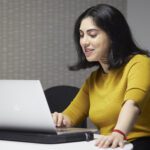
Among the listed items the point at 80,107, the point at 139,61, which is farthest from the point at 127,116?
the point at 80,107

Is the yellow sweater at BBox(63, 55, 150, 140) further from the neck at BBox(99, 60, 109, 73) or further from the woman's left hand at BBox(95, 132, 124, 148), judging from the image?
the woman's left hand at BBox(95, 132, 124, 148)

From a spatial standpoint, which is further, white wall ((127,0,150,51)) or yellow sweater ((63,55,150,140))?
white wall ((127,0,150,51))

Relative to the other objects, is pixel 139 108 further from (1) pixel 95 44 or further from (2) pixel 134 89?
(1) pixel 95 44

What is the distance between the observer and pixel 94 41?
179cm

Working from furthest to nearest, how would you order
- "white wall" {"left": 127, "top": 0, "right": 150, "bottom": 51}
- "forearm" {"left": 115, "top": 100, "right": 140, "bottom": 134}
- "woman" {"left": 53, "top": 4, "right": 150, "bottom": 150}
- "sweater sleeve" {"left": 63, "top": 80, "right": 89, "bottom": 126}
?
"white wall" {"left": 127, "top": 0, "right": 150, "bottom": 51}
"sweater sleeve" {"left": 63, "top": 80, "right": 89, "bottom": 126}
"woman" {"left": 53, "top": 4, "right": 150, "bottom": 150}
"forearm" {"left": 115, "top": 100, "right": 140, "bottom": 134}

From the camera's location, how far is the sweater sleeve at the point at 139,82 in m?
1.53

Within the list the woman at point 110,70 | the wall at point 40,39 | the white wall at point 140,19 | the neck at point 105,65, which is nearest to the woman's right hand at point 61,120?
the woman at point 110,70

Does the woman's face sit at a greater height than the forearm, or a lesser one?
greater

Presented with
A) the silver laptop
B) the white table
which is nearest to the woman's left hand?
the white table

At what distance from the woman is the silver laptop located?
1.46 feet

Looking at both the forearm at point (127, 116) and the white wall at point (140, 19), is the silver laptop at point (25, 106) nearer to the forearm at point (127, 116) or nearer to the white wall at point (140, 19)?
the forearm at point (127, 116)

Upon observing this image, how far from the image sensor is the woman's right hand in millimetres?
1816

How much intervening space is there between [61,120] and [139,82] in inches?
18.7

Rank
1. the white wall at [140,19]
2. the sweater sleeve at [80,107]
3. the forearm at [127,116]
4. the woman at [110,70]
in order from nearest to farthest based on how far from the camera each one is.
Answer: the forearm at [127,116] → the woman at [110,70] → the sweater sleeve at [80,107] → the white wall at [140,19]
